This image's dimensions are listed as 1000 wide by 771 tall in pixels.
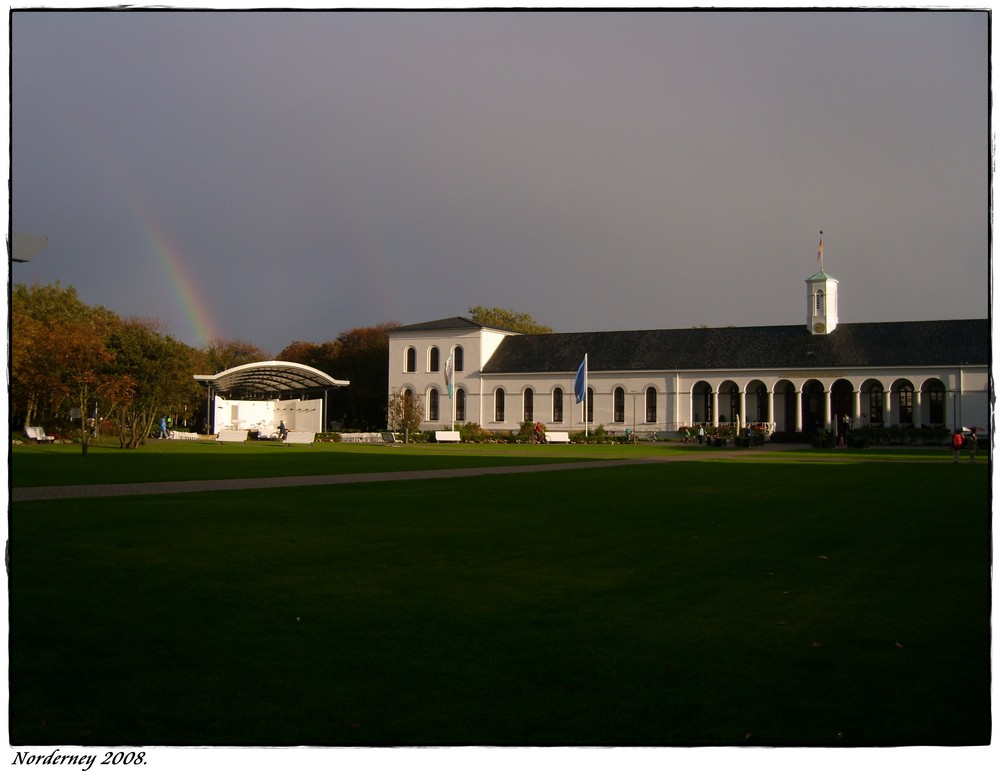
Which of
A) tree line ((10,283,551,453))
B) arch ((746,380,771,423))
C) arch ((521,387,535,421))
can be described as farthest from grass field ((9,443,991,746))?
arch ((521,387,535,421))

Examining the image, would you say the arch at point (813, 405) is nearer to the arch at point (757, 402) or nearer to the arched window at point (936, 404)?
the arch at point (757, 402)

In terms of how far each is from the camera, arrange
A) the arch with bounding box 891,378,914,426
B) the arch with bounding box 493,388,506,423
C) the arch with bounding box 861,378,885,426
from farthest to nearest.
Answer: the arch with bounding box 493,388,506,423 < the arch with bounding box 861,378,885,426 < the arch with bounding box 891,378,914,426

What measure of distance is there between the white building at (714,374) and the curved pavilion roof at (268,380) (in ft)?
32.8

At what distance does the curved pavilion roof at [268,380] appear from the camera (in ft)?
201

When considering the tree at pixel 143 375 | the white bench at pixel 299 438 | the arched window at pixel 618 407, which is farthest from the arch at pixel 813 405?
the tree at pixel 143 375

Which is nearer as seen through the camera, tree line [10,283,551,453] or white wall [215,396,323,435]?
tree line [10,283,551,453]

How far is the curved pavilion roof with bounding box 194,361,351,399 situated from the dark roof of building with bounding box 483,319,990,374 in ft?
48.3

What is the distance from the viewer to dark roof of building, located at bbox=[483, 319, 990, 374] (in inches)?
2437

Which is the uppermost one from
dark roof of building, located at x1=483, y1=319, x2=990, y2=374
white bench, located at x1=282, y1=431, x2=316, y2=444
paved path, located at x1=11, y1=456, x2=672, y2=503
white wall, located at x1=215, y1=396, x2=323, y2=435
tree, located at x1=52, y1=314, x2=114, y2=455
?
dark roof of building, located at x1=483, y1=319, x2=990, y2=374

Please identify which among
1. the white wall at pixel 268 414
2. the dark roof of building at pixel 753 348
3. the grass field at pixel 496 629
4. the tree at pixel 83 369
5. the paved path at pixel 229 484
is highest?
the dark roof of building at pixel 753 348

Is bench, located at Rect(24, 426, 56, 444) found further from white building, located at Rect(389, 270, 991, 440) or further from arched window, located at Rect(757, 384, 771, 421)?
arched window, located at Rect(757, 384, 771, 421)

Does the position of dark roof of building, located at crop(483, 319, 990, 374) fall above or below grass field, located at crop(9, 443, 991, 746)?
above

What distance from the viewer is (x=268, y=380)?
6625cm

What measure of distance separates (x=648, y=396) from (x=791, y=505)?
178ft
